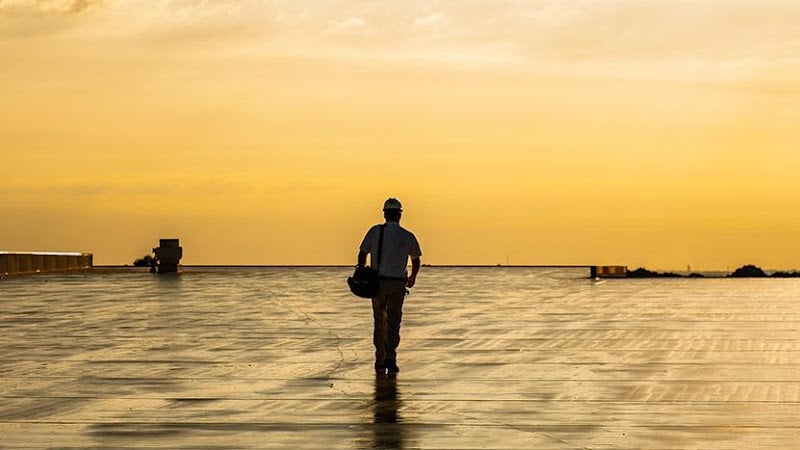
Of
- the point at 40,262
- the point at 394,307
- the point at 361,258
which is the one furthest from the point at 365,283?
the point at 40,262

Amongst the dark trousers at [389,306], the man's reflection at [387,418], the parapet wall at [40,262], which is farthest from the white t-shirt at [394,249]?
the parapet wall at [40,262]

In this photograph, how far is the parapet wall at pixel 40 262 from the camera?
6462cm

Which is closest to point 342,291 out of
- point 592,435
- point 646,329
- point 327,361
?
point 646,329

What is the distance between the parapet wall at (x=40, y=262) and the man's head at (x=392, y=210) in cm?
4503

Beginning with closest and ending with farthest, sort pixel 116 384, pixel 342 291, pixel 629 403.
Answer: pixel 629 403
pixel 116 384
pixel 342 291

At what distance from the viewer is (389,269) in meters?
19.3

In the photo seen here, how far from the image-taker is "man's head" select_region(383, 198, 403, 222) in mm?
19375

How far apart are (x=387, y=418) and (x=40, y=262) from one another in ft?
205

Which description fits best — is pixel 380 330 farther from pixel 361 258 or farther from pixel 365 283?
pixel 361 258

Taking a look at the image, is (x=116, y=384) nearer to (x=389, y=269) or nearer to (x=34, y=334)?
(x=389, y=269)

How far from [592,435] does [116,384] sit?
6.22 meters

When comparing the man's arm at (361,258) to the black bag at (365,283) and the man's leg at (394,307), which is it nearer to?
the black bag at (365,283)

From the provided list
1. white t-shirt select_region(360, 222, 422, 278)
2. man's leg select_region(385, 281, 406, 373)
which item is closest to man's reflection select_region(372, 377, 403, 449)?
man's leg select_region(385, 281, 406, 373)

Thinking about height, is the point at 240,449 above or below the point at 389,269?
below
